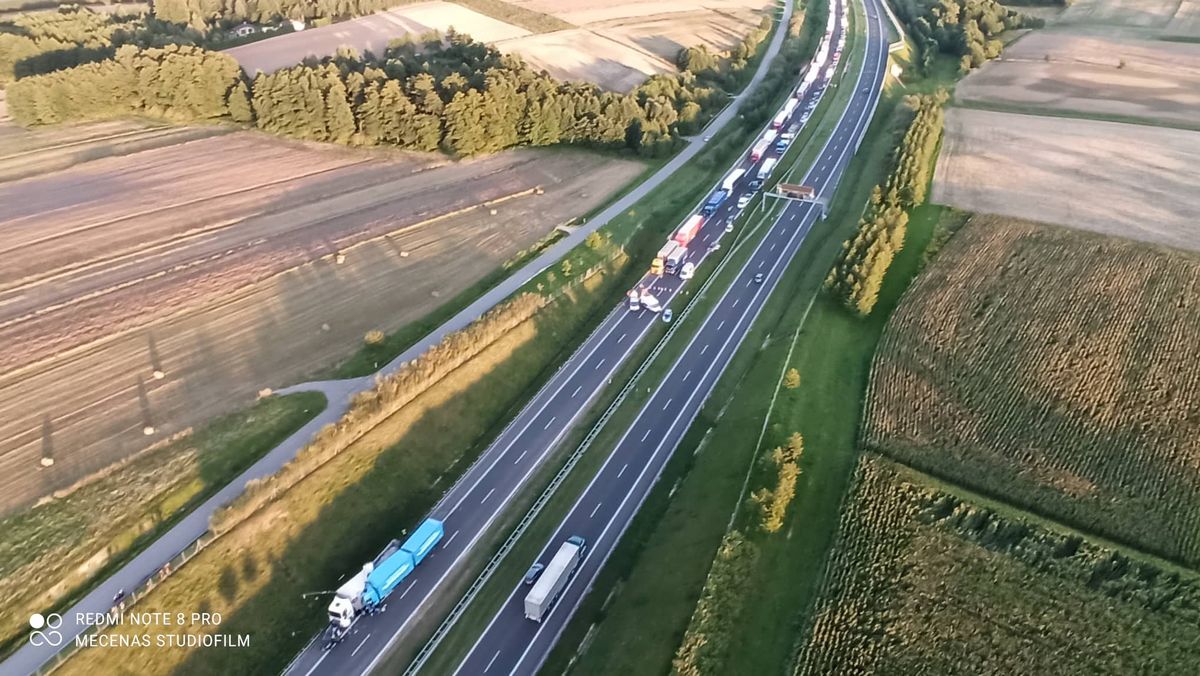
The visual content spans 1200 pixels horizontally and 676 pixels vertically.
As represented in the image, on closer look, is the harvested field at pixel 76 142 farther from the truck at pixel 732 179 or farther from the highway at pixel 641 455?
the highway at pixel 641 455

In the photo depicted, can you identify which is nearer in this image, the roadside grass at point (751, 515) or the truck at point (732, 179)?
the roadside grass at point (751, 515)

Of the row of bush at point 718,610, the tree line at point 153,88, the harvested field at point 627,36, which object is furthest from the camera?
the harvested field at point 627,36

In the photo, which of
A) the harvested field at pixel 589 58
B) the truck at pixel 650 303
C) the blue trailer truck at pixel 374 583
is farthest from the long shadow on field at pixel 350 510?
the harvested field at pixel 589 58

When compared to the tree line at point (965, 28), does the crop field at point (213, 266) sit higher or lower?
lower

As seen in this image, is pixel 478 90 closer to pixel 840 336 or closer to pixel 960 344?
pixel 840 336

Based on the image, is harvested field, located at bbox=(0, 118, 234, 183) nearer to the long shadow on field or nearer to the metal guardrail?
the long shadow on field

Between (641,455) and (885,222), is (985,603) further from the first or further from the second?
(885,222)
